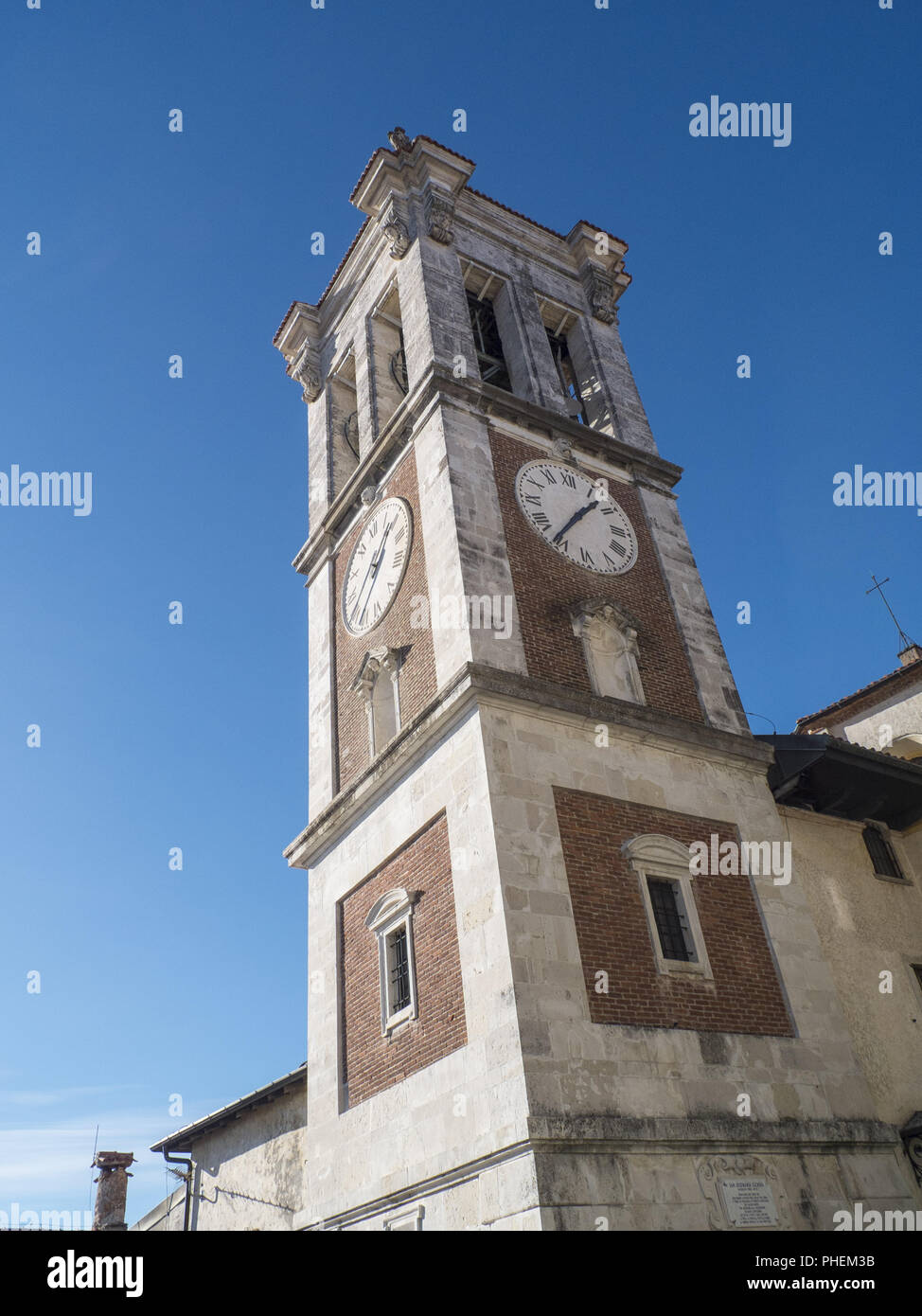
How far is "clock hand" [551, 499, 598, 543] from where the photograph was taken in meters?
16.8

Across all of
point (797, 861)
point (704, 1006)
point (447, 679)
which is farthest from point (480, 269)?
point (704, 1006)

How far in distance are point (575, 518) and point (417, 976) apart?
864 cm

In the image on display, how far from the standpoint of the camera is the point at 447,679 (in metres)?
13.8

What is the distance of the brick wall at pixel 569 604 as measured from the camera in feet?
48.7

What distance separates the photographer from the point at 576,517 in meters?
17.5

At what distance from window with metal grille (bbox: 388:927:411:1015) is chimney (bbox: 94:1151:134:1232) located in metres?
11.4

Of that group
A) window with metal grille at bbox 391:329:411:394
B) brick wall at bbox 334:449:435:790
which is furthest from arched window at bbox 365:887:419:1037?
window with metal grille at bbox 391:329:411:394

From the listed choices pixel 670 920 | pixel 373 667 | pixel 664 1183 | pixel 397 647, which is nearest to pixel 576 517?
pixel 397 647

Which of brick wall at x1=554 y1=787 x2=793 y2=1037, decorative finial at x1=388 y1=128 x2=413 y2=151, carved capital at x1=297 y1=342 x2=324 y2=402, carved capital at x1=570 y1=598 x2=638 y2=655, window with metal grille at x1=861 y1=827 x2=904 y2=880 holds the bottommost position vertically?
brick wall at x1=554 y1=787 x2=793 y2=1037

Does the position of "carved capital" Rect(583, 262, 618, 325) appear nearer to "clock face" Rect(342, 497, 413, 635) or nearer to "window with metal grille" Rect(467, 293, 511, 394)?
"window with metal grille" Rect(467, 293, 511, 394)

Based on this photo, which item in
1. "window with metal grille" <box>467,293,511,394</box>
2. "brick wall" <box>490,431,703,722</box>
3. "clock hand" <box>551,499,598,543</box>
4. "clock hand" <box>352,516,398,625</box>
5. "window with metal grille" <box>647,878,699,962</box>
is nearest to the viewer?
"window with metal grille" <box>647,878,699,962</box>

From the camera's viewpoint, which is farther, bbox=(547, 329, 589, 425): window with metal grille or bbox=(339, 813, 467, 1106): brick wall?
bbox=(547, 329, 589, 425): window with metal grille
